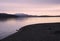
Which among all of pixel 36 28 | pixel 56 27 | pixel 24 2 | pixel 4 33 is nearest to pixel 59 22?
pixel 56 27

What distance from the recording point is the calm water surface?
0.78 metres

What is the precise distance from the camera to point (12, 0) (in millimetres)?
745

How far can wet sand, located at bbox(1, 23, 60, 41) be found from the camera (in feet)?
2.38

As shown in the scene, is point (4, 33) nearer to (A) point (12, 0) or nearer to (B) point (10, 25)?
(B) point (10, 25)

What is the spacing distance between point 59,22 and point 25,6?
9.6 inches

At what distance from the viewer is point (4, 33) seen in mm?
814

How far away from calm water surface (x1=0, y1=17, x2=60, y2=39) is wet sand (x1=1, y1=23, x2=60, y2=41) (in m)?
0.03

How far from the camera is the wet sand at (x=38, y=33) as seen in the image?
73 cm

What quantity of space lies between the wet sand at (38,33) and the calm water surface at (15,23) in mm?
28

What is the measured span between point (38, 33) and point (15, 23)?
0.17 metres

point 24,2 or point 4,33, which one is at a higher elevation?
point 24,2

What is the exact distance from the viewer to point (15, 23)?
31.9 inches

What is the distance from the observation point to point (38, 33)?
75cm

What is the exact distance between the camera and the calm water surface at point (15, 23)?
78 centimetres
